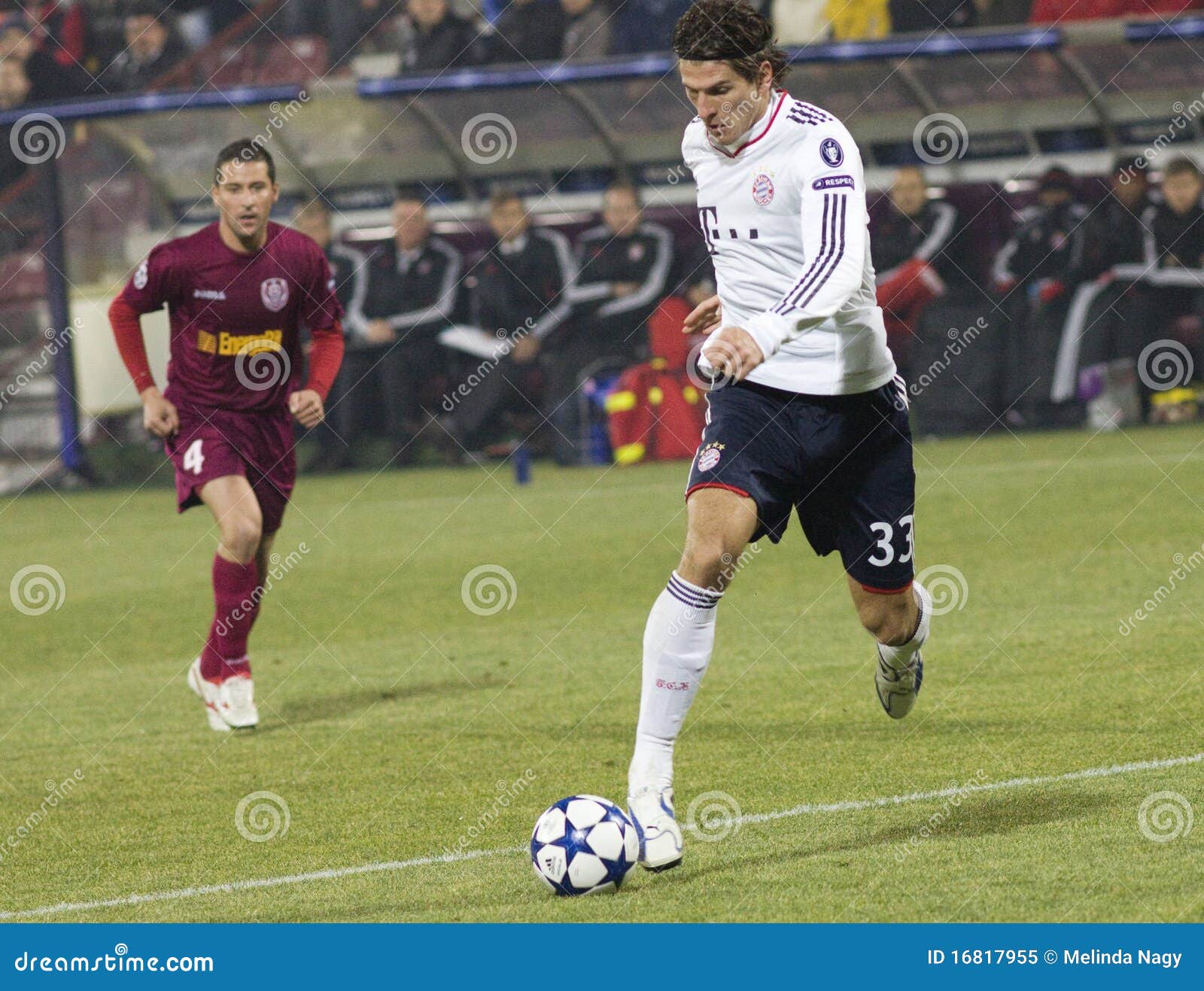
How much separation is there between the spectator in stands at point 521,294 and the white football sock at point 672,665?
13078 mm

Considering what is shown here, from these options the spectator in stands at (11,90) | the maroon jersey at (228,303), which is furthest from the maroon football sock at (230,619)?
the spectator in stands at (11,90)

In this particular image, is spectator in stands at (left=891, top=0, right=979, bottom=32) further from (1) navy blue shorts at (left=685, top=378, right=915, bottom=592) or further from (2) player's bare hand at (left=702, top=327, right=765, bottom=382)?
(2) player's bare hand at (left=702, top=327, right=765, bottom=382)

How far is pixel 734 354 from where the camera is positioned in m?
4.32

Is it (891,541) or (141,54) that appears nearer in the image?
(891,541)

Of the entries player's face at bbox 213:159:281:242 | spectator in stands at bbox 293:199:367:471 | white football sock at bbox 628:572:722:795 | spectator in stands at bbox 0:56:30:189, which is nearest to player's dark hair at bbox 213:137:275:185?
player's face at bbox 213:159:281:242

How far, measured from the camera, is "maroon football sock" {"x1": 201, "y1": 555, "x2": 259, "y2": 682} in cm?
742

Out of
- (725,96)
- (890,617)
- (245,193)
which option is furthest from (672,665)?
(245,193)

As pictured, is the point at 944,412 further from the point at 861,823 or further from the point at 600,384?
the point at 861,823

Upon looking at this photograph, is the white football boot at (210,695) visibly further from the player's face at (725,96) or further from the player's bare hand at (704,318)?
the player's face at (725,96)

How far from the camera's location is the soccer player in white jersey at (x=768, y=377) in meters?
4.70

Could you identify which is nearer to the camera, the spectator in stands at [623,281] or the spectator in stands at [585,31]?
the spectator in stands at [623,281]

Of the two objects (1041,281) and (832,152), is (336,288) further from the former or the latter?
(832,152)

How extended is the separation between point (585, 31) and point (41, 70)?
6.27m

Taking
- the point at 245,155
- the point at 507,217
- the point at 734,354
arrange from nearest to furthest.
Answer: the point at 734,354 → the point at 245,155 → the point at 507,217
